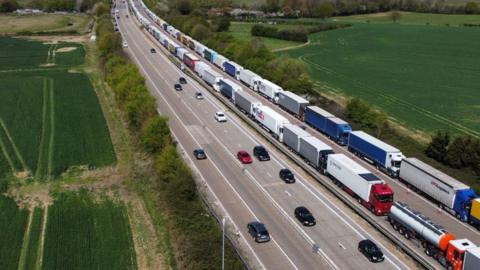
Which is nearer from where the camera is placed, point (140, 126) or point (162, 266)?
point (162, 266)

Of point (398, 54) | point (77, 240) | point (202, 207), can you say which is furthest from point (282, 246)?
point (398, 54)

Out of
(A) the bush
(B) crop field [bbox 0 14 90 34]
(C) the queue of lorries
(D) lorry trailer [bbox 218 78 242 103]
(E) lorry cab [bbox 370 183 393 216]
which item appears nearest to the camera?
(C) the queue of lorries

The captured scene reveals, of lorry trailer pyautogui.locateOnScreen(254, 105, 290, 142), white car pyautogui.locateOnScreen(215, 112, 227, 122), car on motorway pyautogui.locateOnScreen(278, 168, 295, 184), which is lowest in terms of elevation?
car on motorway pyautogui.locateOnScreen(278, 168, 295, 184)

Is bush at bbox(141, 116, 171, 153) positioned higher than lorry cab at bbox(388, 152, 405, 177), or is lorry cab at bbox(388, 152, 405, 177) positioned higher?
bush at bbox(141, 116, 171, 153)

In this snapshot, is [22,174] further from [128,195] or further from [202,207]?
[202,207]

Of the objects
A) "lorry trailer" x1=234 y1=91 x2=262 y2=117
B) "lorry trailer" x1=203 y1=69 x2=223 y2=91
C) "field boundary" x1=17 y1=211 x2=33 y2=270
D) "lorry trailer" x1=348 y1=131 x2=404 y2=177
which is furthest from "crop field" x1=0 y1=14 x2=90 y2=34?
"field boundary" x1=17 y1=211 x2=33 y2=270

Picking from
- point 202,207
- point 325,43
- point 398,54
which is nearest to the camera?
point 202,207

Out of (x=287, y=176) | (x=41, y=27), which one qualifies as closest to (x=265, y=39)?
(x=41, y=27)

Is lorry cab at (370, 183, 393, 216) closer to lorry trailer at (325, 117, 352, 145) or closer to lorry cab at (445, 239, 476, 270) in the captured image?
lorry cab at (445, 239, 476, 270)
